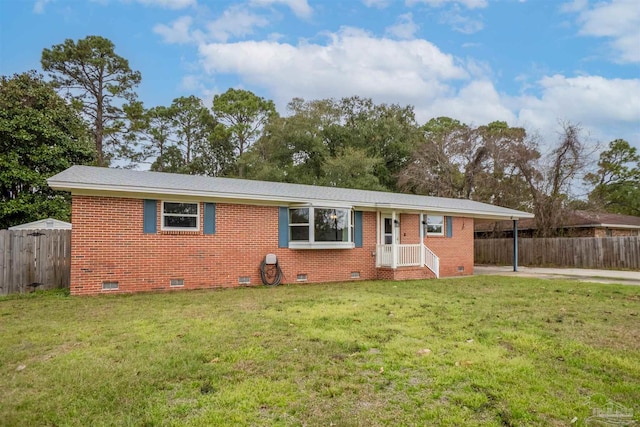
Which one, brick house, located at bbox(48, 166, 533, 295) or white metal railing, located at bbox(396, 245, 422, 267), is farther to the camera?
white metal railing, located at bbox(396, 245, 422, 267)

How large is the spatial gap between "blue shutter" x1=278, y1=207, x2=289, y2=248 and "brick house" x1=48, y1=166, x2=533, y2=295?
0.03 metres

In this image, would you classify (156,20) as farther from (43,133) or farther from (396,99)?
(396,99)

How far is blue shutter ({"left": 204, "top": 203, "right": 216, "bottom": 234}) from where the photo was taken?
10703 mm

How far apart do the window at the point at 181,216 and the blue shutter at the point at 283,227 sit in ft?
8.05

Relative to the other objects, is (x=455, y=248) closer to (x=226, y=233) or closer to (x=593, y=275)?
(x=593, y=275)

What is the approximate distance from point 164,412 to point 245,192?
27.3 ft

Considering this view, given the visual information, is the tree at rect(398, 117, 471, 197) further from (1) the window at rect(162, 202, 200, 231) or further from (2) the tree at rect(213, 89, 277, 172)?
(1) the window at rect(162, 202, 200, 231)

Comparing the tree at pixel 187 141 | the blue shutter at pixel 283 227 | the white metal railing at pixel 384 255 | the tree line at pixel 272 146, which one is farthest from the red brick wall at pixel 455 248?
the tree at pixel 187 141

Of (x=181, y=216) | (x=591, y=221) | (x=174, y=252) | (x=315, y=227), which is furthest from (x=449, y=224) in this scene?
(x=591, y=221)

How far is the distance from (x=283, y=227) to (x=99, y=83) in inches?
850

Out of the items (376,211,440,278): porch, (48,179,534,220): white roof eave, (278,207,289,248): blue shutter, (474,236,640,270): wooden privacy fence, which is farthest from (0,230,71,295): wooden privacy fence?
(474,236,640,270): wooden privacy fence

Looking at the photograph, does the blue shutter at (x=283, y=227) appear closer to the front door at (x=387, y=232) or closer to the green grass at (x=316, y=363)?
the front door at (x=387, y=232)

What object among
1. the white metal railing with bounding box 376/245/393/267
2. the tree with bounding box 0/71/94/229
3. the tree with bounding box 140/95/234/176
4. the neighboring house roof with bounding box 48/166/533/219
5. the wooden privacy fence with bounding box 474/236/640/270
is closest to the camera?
the neighboring house roof with bounding box 48/166/533/219

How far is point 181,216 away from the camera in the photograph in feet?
34.3
